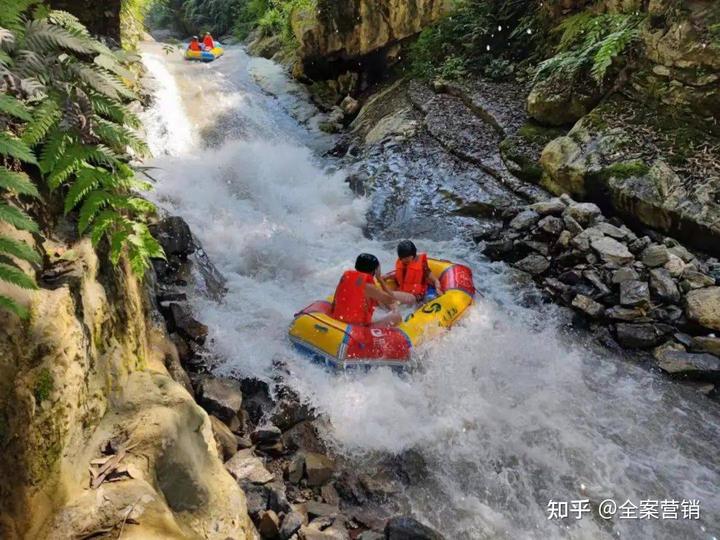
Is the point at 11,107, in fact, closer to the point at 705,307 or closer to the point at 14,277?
the point at 14,277

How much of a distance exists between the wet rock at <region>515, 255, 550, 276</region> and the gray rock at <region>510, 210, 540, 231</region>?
0.57m

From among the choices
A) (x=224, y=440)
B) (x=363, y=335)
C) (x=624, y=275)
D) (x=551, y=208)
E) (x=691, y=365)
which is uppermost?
(x=551, y=208)

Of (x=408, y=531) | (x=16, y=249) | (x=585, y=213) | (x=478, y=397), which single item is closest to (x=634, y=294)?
(x=585, y=213)

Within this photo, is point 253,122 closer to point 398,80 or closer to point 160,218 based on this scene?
point 398,80

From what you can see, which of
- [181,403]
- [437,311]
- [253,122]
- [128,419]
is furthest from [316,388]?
[253,122]

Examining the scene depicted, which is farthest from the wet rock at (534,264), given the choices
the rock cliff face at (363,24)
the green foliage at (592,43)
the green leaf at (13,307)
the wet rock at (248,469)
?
the rock cliff face at (363,24)

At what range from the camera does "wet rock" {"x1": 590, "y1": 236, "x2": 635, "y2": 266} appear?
21.0 ft

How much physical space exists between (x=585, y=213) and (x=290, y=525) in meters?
5.82

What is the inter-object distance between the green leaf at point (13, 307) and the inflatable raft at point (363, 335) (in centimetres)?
337

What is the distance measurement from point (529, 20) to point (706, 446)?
945cm

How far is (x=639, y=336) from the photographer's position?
5.66 metres

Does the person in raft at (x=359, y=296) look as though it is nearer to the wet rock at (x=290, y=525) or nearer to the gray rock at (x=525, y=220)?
the wet rock at (x=290, y=525)

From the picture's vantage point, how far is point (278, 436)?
4.27 m

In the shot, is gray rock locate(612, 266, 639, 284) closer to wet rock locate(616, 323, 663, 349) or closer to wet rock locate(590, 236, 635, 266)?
wet rock locate(590, 236, 635, 266)
